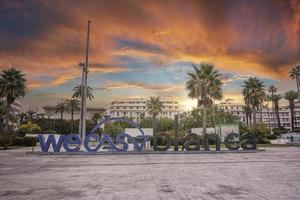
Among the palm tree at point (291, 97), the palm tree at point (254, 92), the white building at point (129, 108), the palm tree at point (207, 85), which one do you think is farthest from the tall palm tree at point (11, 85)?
the white building at point (129, 108)

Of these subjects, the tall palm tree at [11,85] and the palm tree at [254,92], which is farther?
the palm tree at [254,92]

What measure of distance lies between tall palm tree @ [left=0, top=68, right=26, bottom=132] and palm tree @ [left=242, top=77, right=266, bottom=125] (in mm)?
52559

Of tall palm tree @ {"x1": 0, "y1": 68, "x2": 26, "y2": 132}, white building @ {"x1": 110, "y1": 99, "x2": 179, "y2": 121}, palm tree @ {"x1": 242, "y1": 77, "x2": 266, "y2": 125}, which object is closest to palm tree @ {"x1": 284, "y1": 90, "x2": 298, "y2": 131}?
palm tree @ {"x1": 242, "y1": 77, "x2": 266, "y2": 125}

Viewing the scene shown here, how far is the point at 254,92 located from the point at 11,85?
181ft

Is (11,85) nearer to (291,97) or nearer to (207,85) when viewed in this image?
(207,85)

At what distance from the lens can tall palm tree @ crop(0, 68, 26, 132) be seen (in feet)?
173

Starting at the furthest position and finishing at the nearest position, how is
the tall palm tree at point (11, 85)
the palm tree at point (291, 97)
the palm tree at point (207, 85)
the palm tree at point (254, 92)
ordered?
the palm tree at point (291, 97), the palm tree at point (254, 92), the tall palm tree at point (11, 85), the palm tree at point (207, 85)

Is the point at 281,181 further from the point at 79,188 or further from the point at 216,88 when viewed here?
the point at 216,88

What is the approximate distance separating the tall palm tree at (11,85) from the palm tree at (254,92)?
5256 cm

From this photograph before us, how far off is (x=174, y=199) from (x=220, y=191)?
1894 mm

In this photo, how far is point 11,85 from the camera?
174 feet

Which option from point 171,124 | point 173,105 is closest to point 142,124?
point 171,124

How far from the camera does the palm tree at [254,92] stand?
6084 centimetres

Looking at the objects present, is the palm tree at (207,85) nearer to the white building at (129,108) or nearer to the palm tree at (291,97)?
the palm tree at (291,97)
